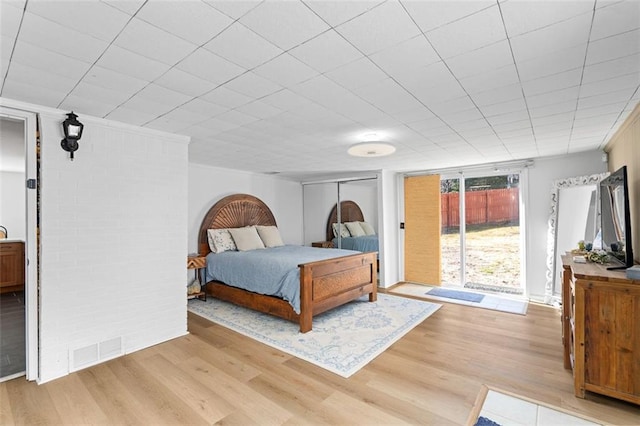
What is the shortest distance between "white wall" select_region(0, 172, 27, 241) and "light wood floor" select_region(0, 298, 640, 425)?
4816 mm

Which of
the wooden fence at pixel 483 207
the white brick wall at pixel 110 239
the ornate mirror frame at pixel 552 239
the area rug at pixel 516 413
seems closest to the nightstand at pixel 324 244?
the wooden fence at pixel 483 207

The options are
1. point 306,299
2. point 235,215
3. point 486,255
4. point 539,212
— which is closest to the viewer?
point 306,299

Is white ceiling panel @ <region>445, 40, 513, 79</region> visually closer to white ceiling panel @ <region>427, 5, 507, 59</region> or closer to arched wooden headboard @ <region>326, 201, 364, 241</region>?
white ceiling panel @ <region>427, 5, 507, 59</region>

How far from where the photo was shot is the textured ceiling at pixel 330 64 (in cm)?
133

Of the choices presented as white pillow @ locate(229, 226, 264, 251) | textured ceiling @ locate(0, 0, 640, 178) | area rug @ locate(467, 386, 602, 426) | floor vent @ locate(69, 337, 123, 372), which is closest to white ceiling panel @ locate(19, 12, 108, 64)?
textured ceiling @ locate(0, 0, 640, 178)

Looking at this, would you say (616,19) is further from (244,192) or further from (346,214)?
(244,192)

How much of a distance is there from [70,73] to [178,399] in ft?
7.77

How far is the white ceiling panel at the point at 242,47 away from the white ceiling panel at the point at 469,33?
84 cm

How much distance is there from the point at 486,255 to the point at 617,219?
9.68 feet

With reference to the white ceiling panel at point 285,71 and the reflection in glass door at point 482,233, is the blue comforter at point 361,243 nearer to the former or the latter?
the reflection in glass door at point 482,233

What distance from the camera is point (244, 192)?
5832 mm

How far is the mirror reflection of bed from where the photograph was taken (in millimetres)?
5887

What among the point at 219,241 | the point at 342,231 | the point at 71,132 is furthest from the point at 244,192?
the point at 71,132

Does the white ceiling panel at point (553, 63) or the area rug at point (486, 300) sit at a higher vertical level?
the white ceiling panel at point (553, 63)
